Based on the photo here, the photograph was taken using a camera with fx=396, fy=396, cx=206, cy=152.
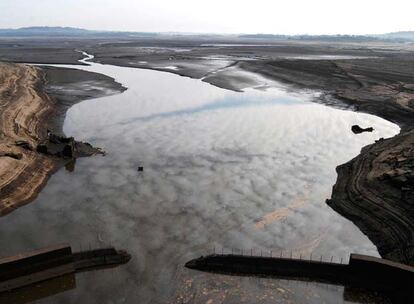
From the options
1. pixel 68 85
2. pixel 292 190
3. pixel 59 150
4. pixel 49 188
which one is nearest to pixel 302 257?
pixel 292 190

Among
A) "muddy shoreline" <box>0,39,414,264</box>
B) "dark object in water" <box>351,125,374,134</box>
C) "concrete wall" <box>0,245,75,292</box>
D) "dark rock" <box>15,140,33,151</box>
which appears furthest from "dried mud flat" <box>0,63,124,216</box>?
"dark object in water" <box>351,125,374,134</box>

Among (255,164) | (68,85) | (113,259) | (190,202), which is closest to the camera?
(113,259)

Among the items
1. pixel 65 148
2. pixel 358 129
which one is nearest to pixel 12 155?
pixel 65 148

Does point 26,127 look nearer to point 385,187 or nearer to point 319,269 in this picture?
point 319,269

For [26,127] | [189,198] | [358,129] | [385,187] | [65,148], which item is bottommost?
[189,198]

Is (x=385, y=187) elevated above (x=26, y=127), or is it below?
above

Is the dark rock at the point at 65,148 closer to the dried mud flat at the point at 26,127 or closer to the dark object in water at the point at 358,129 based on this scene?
the dried mud flat at the point at 26,127

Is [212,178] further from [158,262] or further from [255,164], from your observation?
[158,262]
